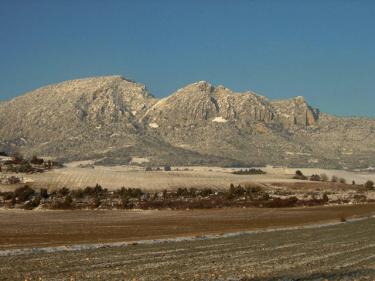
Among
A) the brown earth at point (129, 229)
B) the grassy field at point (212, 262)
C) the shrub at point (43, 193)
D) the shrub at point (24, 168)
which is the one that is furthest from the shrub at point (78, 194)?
the grassy field at point (212, 262)

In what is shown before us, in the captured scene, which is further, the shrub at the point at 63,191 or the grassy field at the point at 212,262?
the shrub at the point at 63,191

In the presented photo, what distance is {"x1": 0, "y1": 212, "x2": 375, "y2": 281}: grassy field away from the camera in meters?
25.5

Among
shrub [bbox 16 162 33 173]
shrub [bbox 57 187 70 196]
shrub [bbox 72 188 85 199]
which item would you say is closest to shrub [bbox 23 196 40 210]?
shrub [bbox 72 188 85 199]

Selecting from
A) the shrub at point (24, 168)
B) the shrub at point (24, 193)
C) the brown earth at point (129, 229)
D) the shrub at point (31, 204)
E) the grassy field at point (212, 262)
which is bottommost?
the grassy field at point (212, 262)

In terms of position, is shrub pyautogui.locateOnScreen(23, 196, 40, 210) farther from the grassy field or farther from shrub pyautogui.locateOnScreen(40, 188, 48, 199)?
the grassy field

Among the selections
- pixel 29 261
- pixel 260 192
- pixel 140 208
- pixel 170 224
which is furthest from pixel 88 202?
pixel 29 261

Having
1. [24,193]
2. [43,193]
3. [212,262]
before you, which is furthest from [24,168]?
[212,262]

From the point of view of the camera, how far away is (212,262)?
29906mm

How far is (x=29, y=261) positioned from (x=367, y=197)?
85.5 meters

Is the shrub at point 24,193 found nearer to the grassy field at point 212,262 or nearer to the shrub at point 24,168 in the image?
the shrub at point 24,168

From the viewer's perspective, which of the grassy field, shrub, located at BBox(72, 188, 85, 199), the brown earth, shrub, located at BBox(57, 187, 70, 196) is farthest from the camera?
shrub, located at BBox(57, 187, 70, 196)

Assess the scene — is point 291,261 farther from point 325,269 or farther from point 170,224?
point 170,224

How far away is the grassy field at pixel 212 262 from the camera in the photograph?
83.7ft

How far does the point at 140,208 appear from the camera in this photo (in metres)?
93.5
